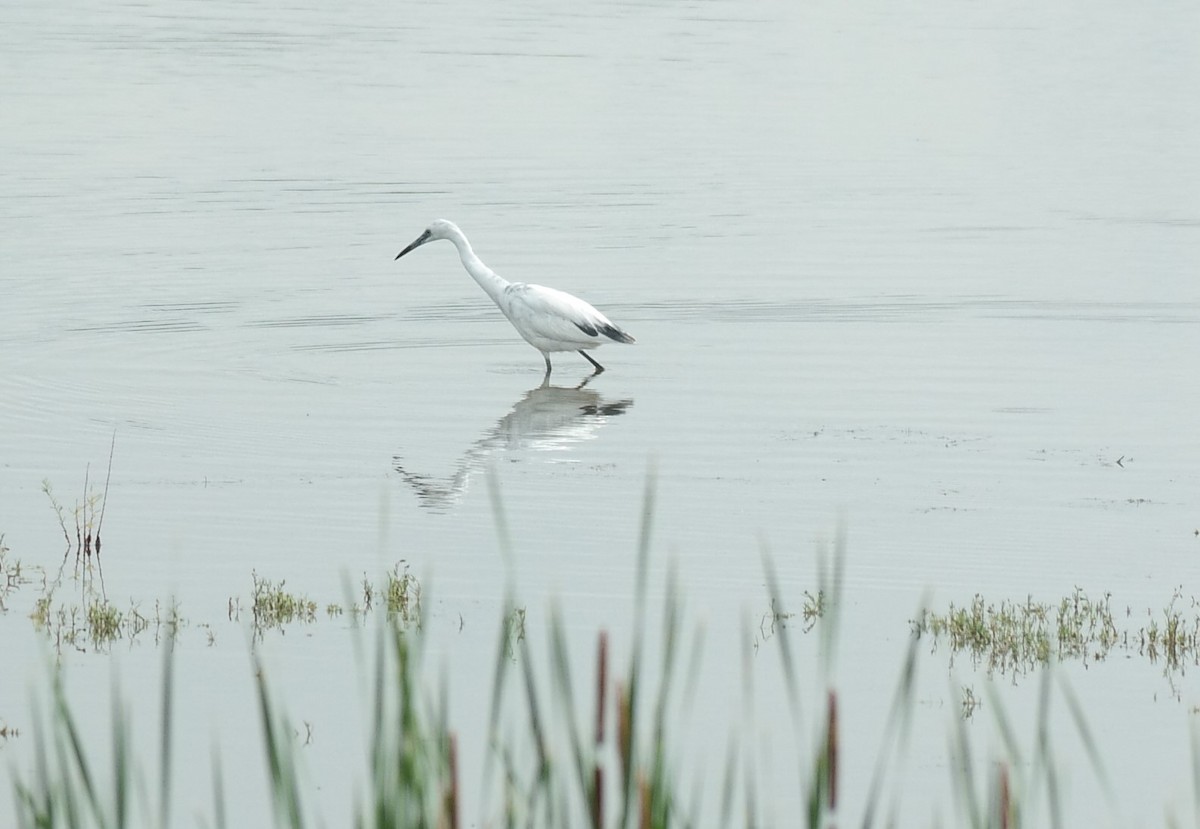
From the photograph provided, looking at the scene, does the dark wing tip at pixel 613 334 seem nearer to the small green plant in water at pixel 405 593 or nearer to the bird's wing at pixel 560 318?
the bird's wing at pixel 560 318

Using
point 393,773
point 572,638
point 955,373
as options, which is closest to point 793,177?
point 955,373

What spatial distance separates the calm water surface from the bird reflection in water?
0.06m

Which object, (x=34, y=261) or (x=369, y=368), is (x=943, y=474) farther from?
(x=34, y=261)

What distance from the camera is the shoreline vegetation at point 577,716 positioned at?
343 centimetres

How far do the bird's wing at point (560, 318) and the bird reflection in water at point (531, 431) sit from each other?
1.36ft

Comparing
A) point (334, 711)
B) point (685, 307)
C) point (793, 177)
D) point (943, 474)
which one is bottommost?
point (334, 711)

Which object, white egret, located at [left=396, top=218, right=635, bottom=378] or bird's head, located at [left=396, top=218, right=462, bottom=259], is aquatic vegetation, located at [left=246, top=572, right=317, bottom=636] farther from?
bird's head, located at [left=396, top=218, right=462, bottom=259]

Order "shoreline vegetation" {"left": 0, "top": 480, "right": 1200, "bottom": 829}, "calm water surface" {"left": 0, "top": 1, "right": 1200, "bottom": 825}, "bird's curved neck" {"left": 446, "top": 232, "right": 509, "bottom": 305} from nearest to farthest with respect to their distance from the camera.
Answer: "shoreline vegetation" {"left": 0, "top": 480, "right": 1200, "bottom": 829} < "calm water surface" {"left": 0, "top": 1, "right": 1200, "bottom": 825} < "bird's curved neck" {"left": 446, "top": 232, "right": 509, "bottom": 305}

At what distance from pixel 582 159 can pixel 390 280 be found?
10.9 m

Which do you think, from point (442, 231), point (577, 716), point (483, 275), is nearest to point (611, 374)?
point (483, 275)

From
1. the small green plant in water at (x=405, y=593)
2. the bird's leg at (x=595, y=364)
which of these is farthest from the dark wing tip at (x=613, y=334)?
the small green plant in water at (x=405, y=593)

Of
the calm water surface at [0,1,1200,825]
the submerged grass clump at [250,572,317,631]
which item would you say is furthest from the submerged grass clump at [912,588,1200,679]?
the submerged grass clump at [250,572,317,631]

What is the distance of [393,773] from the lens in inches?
143

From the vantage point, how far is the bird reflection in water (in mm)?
11320
